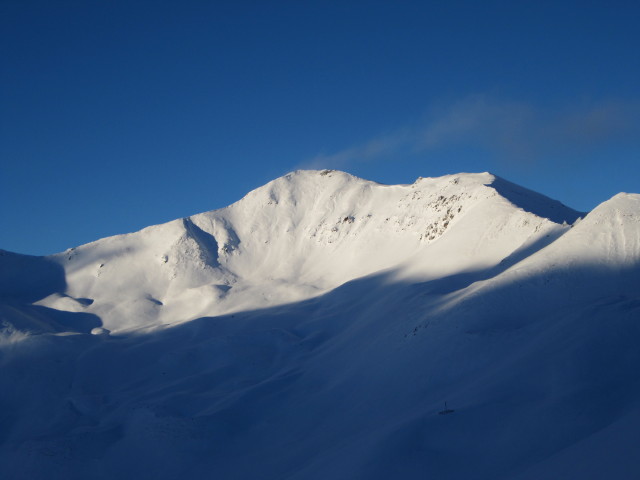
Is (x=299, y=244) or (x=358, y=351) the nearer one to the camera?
(x=358, y=351)

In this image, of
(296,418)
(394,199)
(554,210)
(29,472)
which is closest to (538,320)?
(296,418)

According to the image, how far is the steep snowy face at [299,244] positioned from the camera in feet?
204

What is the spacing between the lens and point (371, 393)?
35.8 m

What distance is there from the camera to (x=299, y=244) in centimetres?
9069

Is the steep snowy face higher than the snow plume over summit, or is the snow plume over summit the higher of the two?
the steep snowy face

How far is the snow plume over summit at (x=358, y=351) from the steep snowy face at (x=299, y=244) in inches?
15.4

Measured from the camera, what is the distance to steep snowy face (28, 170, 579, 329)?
62125 mm

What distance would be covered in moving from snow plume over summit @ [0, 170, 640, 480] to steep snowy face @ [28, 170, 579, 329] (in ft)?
1.28

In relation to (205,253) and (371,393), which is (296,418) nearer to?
(371,393)

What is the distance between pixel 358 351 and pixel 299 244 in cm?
4726

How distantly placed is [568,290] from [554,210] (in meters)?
32.5

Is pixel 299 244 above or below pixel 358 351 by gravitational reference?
above

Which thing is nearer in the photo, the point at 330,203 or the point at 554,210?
the point at 554,210

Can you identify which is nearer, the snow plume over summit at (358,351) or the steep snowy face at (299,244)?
the snow plume over summit at (358,351)
